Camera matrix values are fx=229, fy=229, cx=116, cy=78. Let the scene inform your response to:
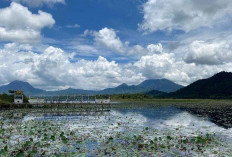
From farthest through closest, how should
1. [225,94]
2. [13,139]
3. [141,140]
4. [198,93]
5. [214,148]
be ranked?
[198,93], [225,94], [13,139], [141,140], [214,148]

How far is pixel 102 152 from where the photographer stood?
1556 centimetres

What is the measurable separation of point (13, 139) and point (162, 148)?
13.1 meters

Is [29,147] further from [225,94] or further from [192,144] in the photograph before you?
[225,94]

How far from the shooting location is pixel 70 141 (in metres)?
19.2

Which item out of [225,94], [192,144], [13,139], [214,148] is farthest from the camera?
[225,94]

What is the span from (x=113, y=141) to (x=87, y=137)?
3.00 metres

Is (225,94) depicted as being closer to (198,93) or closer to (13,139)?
(198,93)

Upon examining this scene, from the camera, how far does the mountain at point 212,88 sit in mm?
146275

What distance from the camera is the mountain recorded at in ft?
480

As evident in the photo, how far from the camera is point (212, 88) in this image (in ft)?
525

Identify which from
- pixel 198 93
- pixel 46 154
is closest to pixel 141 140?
pixel 46 154

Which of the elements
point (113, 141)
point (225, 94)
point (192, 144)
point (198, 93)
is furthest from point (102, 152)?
point (198, 93)

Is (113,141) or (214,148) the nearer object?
(214,148)

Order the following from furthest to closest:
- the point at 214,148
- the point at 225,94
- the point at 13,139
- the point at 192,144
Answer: the point at 225,94 < the point at 13,139 < the point at 192,144 < the point at 214,148
